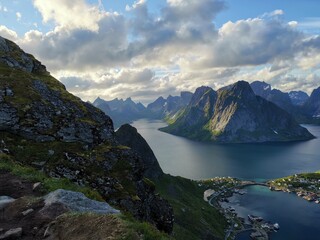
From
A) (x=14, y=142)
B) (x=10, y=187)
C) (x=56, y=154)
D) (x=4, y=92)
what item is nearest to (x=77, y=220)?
(x=10, y=187)

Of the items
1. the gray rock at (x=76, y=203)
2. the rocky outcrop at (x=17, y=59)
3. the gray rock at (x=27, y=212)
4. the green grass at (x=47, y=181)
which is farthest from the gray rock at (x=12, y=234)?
the rocky outcrop at (x=17, y=59)

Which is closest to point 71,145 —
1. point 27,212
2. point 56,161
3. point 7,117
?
point 56,161

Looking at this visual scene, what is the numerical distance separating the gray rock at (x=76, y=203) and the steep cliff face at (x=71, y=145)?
1796 centimetres

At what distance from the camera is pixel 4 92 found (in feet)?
170

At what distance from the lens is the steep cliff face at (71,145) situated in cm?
4016

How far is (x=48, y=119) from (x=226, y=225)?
152m

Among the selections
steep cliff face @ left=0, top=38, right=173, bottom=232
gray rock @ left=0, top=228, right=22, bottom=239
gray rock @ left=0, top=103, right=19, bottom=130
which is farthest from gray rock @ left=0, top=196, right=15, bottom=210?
gray rock @ left=0, top=103, right=19, bottom=130

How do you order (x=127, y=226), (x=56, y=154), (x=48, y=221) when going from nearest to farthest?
(x=127, y=226) < (x=48, y=221) < (x=56, y=154)

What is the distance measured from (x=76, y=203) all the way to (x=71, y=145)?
2687cm

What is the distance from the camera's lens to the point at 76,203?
65.4 ft

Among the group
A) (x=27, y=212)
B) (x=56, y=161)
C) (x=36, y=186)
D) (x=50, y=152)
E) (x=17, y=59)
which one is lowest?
(x=27, y=212)

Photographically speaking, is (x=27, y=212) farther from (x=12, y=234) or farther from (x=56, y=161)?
(x=56, y=161)

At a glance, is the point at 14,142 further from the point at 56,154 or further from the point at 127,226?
the point at 127,226

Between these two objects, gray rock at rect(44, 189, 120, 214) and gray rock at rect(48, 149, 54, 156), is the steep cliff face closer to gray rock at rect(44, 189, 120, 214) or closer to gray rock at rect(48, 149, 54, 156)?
gray rock at rect(48, 149, 54, 156)
